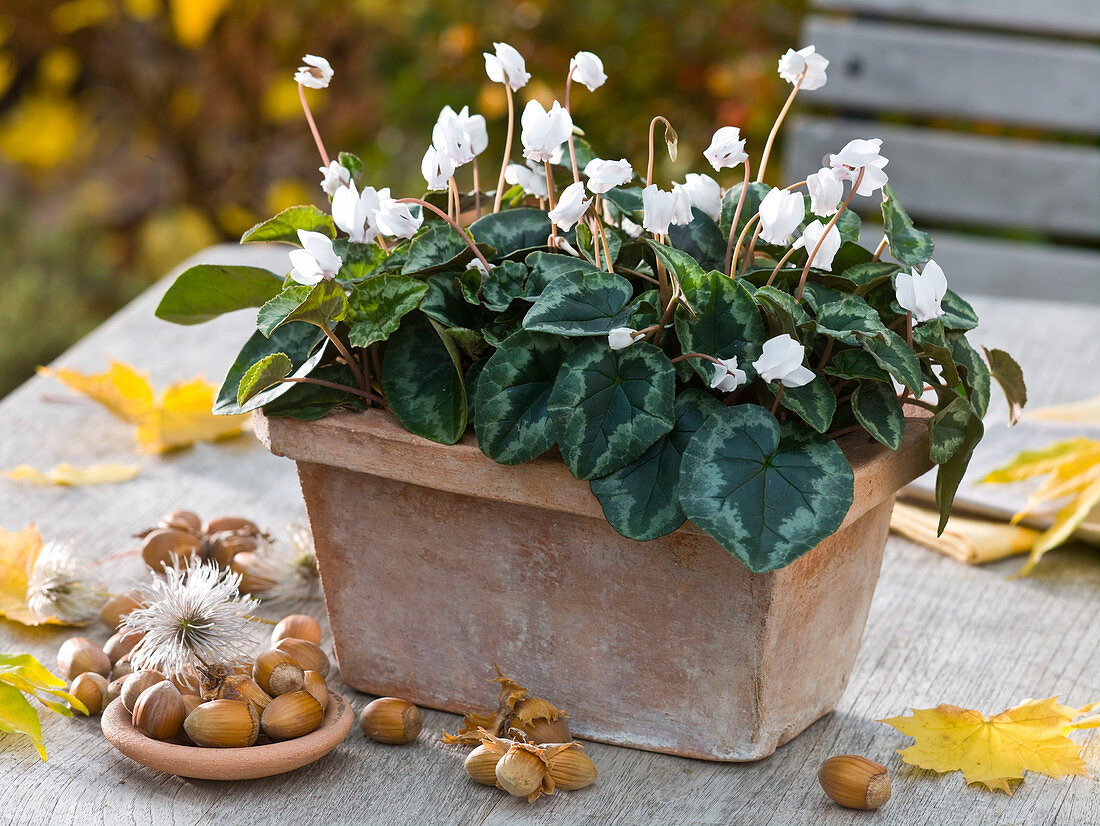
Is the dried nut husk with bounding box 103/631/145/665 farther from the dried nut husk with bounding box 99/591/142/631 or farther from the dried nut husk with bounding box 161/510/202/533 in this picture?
the dried nut husk with bounding box 161/510/202/533

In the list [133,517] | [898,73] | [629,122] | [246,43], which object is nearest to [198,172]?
[246,43]

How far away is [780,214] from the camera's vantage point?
2.22 feet

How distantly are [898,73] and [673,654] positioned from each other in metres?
2.30

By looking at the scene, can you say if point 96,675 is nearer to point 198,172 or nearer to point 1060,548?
point 1060,548

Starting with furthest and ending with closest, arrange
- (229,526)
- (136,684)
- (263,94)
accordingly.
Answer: (263,94) → (229,526) → (136,684)

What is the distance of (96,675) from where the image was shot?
0.80m

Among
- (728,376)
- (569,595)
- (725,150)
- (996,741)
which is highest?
(725,150)

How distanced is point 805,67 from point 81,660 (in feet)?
1.99

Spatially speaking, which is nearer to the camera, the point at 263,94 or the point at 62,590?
the point at 62,590

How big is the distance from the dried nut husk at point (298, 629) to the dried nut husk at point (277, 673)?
3.7 inches

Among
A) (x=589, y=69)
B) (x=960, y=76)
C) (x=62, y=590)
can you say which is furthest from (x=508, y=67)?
(x=960, y=76)

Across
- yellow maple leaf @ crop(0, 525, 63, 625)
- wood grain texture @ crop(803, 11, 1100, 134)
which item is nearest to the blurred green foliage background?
wood grain texture @ crop(803, 11, 1100, 134)

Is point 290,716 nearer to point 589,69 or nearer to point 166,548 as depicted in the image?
point 166,548

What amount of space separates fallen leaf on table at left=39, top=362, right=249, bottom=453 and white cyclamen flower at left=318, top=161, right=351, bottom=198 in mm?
499
